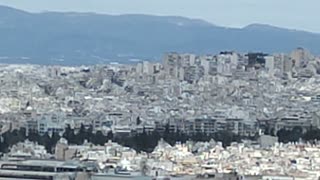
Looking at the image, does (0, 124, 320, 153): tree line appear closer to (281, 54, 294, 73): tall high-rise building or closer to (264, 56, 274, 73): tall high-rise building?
(264, 56, 274, 73): tall high-rise building

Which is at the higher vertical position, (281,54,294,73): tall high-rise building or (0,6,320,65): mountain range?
(0,6,320,65): mountain range

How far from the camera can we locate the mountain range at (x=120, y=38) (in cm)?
8225

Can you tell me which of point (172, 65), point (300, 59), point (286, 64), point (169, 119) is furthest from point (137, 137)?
point (300, 59)

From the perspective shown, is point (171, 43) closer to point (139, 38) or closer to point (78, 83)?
point (139, 38)

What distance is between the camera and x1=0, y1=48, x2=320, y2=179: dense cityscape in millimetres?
26164

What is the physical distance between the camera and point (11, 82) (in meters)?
60.7

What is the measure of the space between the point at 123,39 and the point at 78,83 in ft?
90.0

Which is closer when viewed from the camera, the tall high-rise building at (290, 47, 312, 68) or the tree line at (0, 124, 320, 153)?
the tree line at (0, 124, 320, 153)

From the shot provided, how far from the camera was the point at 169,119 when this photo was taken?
1657 inches

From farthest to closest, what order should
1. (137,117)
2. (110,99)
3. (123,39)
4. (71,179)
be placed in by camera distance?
(123,39) < (110,99) < (137,117) < (71,179)

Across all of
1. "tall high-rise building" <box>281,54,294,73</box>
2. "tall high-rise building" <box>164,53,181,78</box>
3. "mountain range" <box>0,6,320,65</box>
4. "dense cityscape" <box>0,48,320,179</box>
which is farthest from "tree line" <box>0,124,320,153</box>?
"mountain range" <box>0,6,320,65</box>

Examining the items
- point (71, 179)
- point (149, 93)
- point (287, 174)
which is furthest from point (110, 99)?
point (71, 179)

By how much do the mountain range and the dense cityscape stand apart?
697 cm

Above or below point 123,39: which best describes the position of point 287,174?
below
